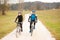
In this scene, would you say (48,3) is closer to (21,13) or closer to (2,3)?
(21,13)

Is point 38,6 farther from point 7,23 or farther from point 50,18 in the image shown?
point 7,23

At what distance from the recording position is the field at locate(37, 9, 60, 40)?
185 inches

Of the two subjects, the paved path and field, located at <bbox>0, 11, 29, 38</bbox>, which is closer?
the paved path

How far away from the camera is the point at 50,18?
15.6 feet

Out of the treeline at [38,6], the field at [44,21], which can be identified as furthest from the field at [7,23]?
the treeline at [38,6]

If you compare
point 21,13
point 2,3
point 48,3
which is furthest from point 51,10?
point 2,3

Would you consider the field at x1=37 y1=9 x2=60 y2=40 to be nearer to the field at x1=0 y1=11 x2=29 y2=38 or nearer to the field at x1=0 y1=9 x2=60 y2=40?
the field at x1=0 y1=9 x2=60 y2=40

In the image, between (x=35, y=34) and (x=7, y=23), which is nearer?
(x=35, y=34)

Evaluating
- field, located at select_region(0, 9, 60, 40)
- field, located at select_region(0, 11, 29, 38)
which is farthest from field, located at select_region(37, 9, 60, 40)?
field, located at select_region(0, 11, 29, 38)

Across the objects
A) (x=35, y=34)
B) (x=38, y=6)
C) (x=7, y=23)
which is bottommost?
(x=35, y=34)

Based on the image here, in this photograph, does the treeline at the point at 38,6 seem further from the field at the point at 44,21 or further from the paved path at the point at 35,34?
the paved path at the point at 35,34

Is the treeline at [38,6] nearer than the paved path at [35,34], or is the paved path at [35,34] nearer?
the paved path at [35,34]

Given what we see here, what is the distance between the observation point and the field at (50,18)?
4711 millimetres

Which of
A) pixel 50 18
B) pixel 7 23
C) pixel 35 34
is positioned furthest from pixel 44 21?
pixel 7 23
